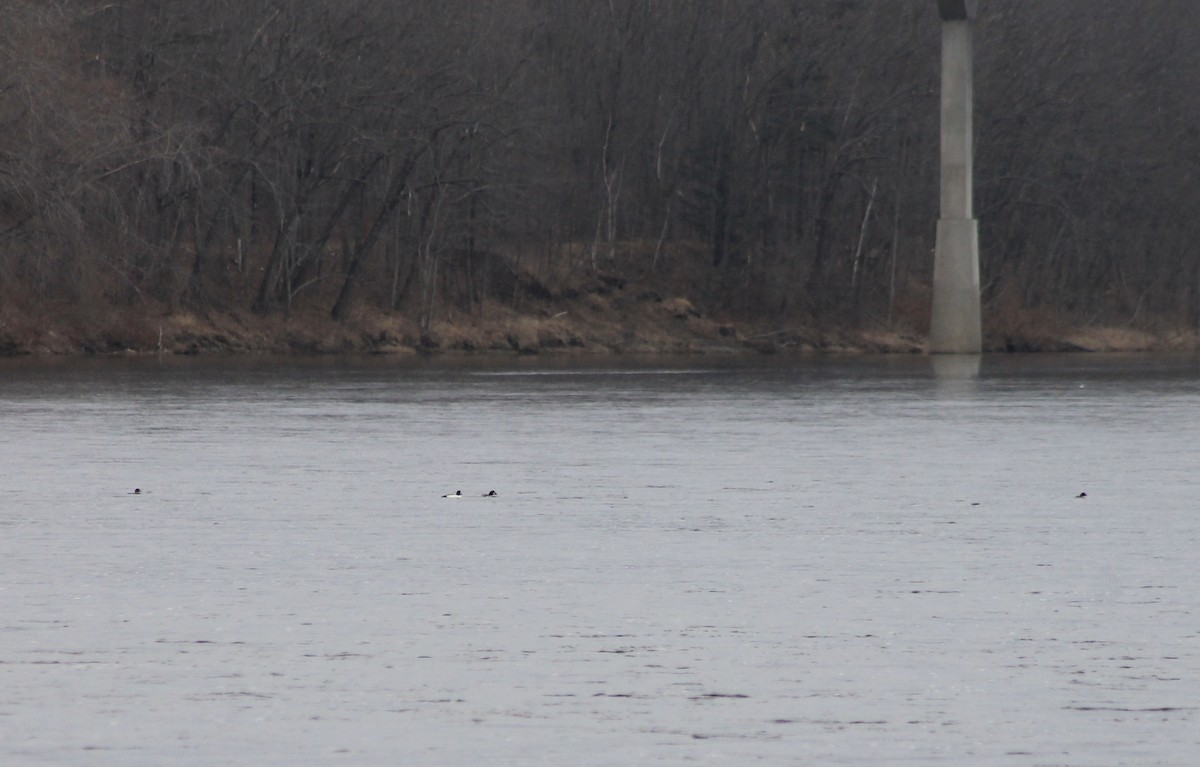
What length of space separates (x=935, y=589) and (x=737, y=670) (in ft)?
7.93

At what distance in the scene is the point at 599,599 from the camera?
970 cm

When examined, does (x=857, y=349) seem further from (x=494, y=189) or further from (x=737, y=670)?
(x=737, y=670)

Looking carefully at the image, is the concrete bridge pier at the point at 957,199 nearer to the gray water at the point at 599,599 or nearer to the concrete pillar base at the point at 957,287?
the concrete pillar base at the point at 957,287

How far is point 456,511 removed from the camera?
13.8 m

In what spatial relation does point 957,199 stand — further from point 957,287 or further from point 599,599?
point 599,599

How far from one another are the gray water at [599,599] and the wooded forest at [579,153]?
112ft

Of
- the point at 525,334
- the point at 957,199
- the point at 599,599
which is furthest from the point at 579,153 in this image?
the point at 599,599

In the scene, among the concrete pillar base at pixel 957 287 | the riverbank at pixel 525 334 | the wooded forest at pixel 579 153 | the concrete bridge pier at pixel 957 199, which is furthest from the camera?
the concrete pillar base at pixel 957 287

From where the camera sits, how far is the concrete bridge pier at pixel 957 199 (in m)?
59.1

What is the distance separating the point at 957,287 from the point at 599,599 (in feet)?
167

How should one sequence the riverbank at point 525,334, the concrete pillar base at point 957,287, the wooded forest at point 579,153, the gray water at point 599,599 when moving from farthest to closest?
the concrete pillar base at point 957,287, the riverbank at point 525,334, the wooded forest at point 579,153, the gray water at point 599,599

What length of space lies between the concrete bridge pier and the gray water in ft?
124

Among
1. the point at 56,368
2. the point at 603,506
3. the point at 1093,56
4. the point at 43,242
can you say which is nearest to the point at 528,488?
the point at 603,506

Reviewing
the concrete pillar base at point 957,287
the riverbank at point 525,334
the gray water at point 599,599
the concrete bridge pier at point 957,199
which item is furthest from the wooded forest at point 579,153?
the gray water at point 599,599
